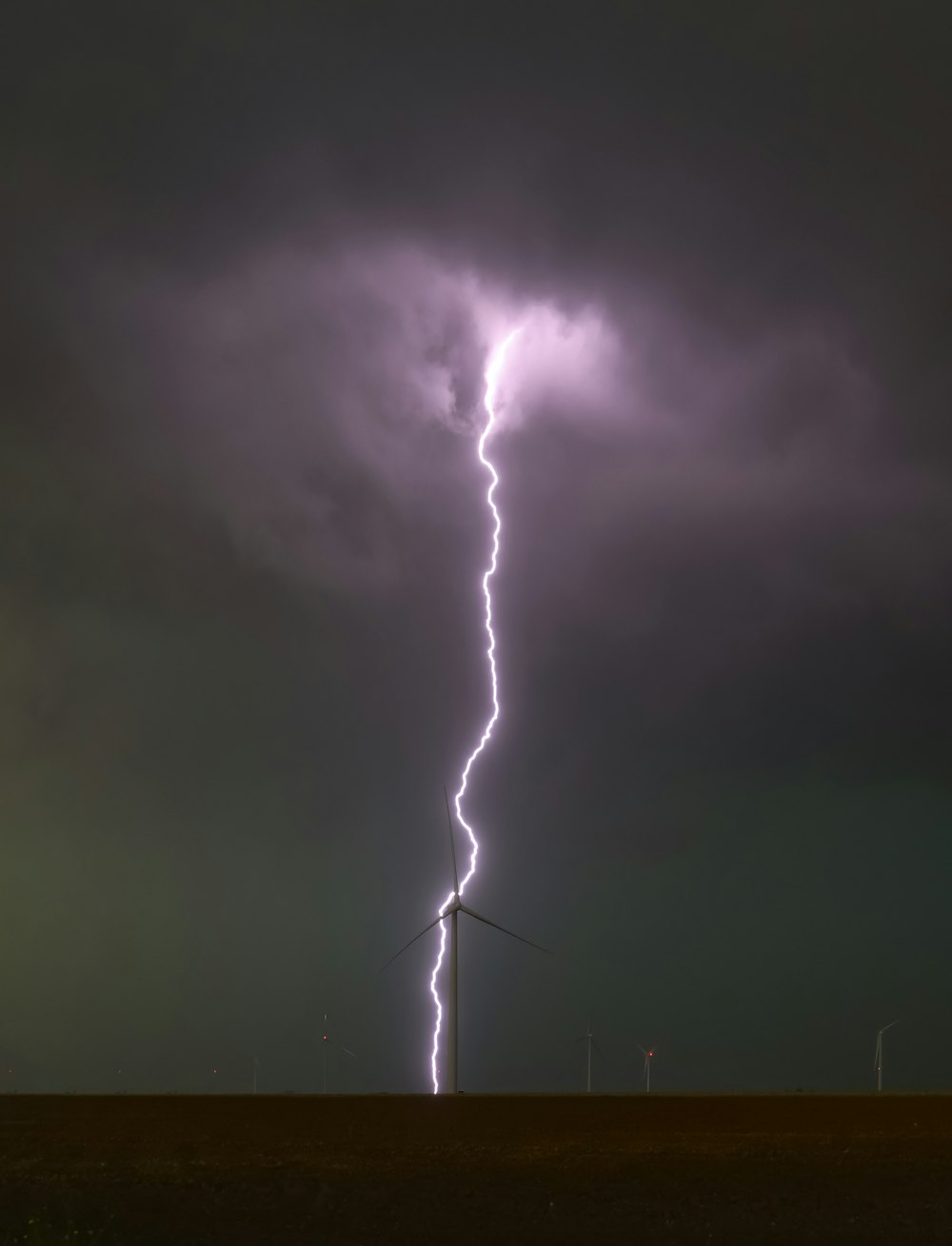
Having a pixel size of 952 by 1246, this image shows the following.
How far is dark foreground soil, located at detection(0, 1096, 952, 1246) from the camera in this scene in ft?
88.4

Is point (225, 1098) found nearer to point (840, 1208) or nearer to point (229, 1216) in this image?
point (229, 1216)

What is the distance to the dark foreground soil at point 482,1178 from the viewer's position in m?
26.9

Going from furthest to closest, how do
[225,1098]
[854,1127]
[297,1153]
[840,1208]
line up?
[225,1098], [854,1127], [297,1153], [840,1208]

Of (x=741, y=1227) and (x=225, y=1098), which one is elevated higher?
(x=225, y=1098)

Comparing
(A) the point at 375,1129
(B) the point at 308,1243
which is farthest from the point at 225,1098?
(B) the point at 308,1243

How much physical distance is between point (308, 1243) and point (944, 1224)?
1242 centimetres

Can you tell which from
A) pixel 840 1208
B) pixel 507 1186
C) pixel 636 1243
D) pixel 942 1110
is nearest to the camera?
pixel 636 1243

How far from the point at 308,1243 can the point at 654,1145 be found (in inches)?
484

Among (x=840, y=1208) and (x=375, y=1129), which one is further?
(x=375, y=1129)

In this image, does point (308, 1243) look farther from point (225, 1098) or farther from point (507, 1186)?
point (225, 1098)

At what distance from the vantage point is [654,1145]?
35688 millimetres

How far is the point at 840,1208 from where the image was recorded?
27906 millimetres

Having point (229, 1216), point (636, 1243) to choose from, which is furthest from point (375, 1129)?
point (636, 1243)

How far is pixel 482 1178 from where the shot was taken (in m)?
30.7
